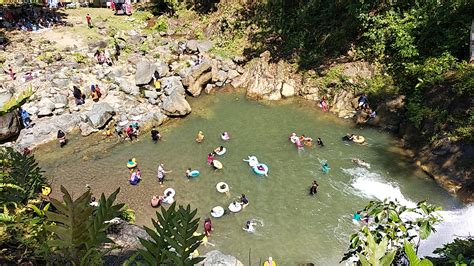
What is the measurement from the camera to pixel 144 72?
25.0 m

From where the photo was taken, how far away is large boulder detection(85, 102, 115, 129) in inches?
838

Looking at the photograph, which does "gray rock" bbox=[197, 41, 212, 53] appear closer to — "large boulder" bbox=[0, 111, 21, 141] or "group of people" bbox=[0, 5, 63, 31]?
"group of people" bbox=[0, 5, 63, 31]

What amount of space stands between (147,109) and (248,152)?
6898 millimetres

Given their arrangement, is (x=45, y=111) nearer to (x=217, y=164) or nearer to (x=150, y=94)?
(x=150, y=94)

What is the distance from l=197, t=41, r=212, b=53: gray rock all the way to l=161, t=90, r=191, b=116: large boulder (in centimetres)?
610

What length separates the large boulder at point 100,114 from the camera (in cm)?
2128

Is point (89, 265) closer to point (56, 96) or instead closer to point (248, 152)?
point (248, 152)

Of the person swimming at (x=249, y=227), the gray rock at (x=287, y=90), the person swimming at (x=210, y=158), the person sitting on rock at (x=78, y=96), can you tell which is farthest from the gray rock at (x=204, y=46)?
the person swimming at (x=249, y=227)

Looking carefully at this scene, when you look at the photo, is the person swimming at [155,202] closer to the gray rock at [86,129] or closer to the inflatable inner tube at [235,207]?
the inflatable inner tube at [235,207]

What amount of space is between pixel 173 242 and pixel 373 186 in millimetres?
16125

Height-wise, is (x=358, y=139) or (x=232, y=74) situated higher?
(x=232, y=74)

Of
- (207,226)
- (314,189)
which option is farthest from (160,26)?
(207,226)

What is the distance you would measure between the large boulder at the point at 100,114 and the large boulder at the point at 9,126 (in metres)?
3.49

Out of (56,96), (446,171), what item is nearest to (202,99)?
(56,96)
